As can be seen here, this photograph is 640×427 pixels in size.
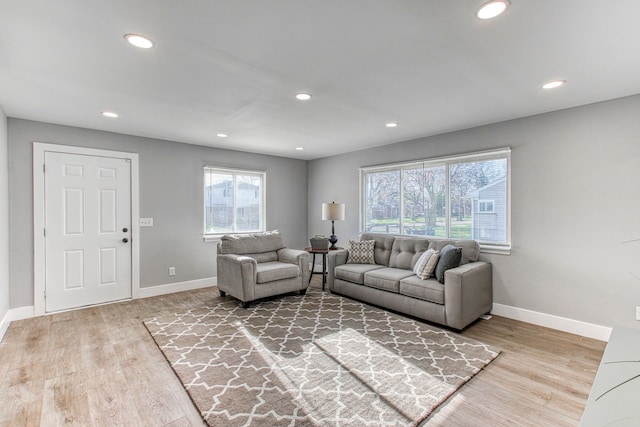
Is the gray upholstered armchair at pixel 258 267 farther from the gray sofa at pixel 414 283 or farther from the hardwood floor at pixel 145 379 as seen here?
the hardwood floor at pixel 145 379

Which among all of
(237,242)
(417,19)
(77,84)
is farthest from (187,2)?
(237,242)

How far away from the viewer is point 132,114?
3424 mm

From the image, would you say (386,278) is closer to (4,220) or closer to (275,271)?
(275,271)

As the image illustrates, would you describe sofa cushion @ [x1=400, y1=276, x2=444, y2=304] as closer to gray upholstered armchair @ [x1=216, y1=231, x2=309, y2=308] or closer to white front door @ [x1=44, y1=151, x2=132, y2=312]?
gray upholstered armchair @ [x1=216, y1=231, x2=309, y2=308]

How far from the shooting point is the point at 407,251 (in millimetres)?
4352

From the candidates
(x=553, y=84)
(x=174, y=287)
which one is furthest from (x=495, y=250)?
(x=174, y=287)

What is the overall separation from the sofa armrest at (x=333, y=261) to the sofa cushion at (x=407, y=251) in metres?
0.73

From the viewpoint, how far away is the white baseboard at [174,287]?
4500 mm

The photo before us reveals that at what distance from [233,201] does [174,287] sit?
1.71 metres

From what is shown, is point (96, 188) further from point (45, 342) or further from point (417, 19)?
point (417, 19)

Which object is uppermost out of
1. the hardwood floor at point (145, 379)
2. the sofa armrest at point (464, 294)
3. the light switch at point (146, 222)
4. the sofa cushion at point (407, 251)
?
the light switch at point (146, 222)

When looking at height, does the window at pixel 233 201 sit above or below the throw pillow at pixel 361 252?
above

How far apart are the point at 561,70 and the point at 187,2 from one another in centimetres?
265

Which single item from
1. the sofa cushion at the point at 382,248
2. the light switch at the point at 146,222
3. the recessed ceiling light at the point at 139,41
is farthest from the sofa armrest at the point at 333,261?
the recessed ceiling light at the point at 139,41
